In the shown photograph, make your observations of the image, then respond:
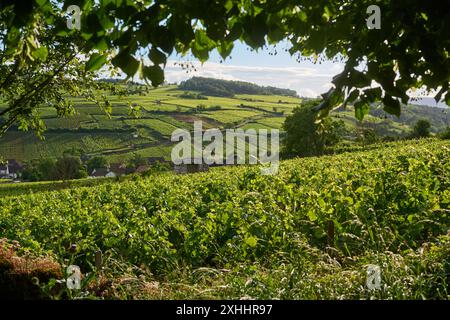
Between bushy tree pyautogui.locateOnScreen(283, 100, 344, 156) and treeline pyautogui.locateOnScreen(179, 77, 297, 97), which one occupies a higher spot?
treeline pyautogui.locateOnScreen(179, 77, 297, 97)

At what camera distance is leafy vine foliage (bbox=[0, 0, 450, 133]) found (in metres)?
3.21

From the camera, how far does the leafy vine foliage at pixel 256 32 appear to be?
3.21 metres

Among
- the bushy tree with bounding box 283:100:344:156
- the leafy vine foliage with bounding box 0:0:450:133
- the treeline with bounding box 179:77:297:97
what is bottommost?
the bushy tree with bounding box 283:100:344:156

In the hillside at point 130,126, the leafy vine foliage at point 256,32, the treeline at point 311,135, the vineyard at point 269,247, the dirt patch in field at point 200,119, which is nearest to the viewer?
the leafy vine foliage at point 256,32

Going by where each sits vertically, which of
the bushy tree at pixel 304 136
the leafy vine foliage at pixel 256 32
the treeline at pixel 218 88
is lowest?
the bushy tree at pixel 304 136

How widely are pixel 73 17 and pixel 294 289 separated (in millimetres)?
3769

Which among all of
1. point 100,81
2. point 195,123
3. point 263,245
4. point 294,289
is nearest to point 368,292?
point 294,289

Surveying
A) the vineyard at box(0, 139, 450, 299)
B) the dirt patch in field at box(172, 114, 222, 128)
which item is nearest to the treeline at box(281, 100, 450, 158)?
the dirt patch in field at box(172, 114, 222, 128)

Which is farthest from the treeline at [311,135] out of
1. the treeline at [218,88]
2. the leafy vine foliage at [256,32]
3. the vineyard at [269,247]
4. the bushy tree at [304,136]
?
the treeline at [218,88]

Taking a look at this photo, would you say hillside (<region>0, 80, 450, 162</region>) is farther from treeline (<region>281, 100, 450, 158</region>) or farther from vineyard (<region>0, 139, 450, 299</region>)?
vineyard (<region>0, 139, 450, 299</region>)

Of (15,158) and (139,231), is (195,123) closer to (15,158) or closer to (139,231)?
(15,158)

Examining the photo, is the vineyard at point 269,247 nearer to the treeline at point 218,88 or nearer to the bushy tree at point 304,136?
the bushy tree at point 304,136

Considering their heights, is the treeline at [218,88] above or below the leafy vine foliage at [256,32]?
above

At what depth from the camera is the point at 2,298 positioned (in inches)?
248
